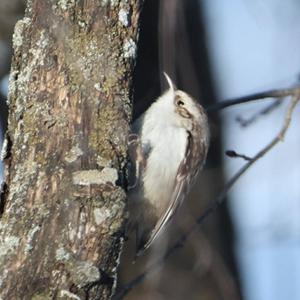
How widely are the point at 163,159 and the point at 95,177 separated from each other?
1396 mm

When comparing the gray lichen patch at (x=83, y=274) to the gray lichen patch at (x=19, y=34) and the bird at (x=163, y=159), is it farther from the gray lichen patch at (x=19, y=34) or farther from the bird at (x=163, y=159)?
the bird at (x=163, y=159)

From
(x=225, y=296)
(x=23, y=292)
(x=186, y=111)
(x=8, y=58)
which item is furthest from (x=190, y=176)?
(x=23, y=292)

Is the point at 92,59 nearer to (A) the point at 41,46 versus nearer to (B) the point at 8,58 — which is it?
(A) the point at 41,46

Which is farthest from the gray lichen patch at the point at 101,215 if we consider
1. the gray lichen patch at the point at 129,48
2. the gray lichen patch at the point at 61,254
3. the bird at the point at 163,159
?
the bird at the point at 163,159

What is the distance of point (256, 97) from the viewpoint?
3.66 meters

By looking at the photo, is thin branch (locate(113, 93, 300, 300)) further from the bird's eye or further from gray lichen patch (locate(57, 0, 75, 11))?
gray lichen patch (locate(57, 0, 75, 11))

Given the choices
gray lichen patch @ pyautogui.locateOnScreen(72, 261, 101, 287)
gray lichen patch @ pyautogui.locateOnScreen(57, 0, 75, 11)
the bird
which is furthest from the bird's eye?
gray lichen patch @ pyautogui.locateOnScreen(72, 261, 101, 287)

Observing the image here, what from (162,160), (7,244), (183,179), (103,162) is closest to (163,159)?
(162,160)

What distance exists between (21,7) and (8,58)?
0.83ft

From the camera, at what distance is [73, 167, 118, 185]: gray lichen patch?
2.62 metres

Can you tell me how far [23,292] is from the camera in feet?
8.29

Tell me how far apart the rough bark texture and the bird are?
97 centimetres

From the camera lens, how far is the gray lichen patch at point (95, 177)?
2.62 m

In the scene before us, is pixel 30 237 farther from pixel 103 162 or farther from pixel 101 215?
pixel 103 162
